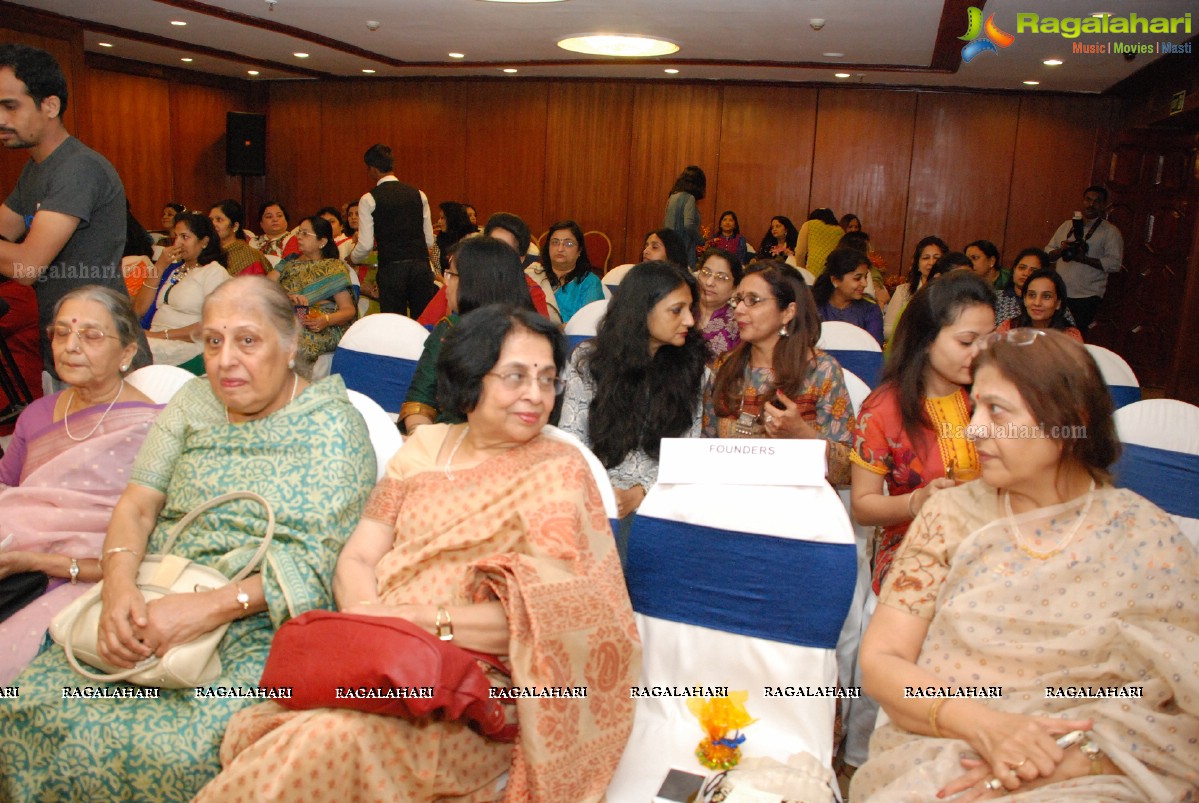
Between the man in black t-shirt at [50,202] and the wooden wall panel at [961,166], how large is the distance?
9401 millimetres

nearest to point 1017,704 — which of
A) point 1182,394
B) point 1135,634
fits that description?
point 1135,634

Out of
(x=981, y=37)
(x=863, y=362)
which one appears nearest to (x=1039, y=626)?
(x=863, y=362)

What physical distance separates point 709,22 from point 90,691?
21.9 feet

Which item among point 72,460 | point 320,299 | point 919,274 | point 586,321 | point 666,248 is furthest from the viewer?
point 919,274

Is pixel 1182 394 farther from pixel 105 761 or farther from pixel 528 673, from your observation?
pixel 105 761

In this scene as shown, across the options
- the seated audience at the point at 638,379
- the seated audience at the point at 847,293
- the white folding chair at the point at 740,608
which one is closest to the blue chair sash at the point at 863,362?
the seated audience at the point at 847,293

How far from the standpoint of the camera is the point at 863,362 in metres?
3.66

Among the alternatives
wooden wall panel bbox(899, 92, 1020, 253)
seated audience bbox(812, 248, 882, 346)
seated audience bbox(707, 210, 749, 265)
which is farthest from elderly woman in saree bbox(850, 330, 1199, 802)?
wooden wall panel bbox(899, 92, 1020, 253)

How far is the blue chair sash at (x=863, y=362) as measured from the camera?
3.65m

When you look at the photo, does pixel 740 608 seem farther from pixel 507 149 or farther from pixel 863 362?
pixel 507 149

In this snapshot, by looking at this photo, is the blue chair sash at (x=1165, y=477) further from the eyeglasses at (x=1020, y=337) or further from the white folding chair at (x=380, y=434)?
the white folding chair at (x=380, y=434)

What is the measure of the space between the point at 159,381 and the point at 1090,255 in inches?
317

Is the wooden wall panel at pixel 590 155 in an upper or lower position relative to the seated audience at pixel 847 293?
upper

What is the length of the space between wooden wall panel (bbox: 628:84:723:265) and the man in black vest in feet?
17.1
